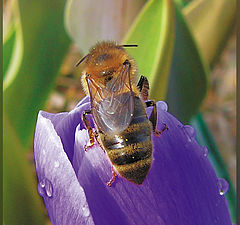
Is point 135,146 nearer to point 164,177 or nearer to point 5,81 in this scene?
point 164,177

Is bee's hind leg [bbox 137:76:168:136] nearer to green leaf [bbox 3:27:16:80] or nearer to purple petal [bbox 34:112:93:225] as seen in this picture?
purple petal [bbox 34:112:93:225]

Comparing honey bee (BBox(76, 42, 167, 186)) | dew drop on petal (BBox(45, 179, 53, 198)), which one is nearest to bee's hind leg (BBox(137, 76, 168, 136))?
honey bee (BBox(76, 42, 167, 186))

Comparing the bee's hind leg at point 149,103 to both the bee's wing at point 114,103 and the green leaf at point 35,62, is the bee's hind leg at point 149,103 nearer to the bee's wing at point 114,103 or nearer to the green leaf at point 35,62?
the bee's wing at point 114,103

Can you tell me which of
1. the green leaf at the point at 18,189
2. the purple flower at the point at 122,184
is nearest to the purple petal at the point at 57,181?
the purple flower at the point at 122,184

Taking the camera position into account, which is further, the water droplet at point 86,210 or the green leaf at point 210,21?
the green leaf at point 210,21

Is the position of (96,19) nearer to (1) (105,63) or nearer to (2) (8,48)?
(2) (8,48)
